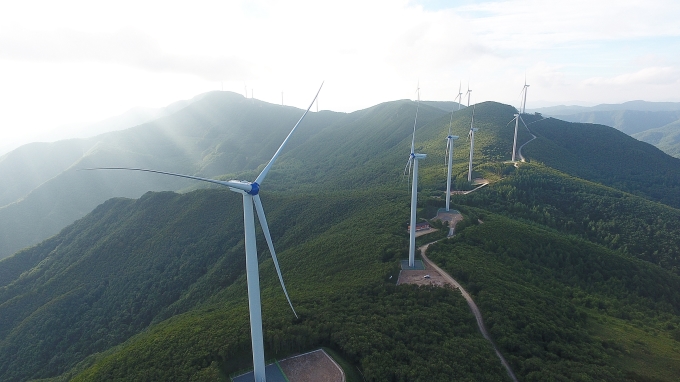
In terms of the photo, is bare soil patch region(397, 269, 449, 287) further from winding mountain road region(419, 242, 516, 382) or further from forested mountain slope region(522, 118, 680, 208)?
forested mountain slope region(522, 118, 680, 208)

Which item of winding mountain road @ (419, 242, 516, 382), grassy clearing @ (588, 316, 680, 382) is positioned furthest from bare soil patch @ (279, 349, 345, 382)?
grassy clearing @ (588, 316, 680, 382)

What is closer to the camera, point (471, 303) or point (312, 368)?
point (312, 368)

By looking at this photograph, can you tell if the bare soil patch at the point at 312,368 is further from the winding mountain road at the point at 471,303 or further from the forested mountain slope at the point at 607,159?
the forested mountain slope at the point at 607,159

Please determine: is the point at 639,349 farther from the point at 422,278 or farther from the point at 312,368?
the point at 312,368

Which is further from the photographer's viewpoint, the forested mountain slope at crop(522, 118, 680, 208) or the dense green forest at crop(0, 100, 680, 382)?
the forested mountain slope at crop(522, 118, 680, 208)

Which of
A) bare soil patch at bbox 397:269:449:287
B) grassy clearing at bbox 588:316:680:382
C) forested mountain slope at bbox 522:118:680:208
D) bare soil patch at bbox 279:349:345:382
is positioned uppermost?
forested mountain slope at bbox 522:118:680:208

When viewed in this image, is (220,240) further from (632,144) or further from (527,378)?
(632,144)

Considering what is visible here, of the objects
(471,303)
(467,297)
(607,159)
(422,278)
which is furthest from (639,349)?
(607,159)
